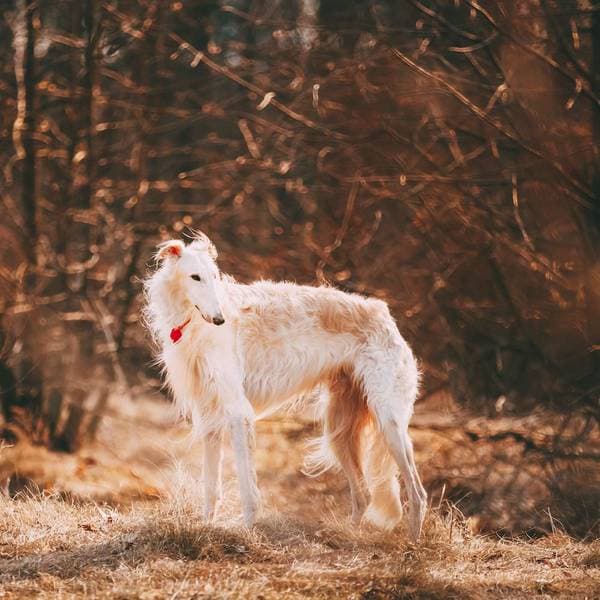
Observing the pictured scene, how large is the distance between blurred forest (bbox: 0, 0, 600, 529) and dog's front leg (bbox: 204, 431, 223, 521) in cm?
406

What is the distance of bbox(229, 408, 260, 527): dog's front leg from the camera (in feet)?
20.3

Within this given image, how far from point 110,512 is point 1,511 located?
0.69 m

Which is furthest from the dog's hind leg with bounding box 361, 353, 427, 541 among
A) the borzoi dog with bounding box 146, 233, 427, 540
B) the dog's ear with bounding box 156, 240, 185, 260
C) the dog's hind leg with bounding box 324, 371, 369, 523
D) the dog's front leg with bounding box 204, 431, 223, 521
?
the dog's ear with bounding box 156, 240, 185, 260

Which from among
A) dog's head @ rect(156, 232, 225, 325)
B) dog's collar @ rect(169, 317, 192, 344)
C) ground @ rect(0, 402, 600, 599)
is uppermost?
dog's head @ rect(156, 232, 225, 325)

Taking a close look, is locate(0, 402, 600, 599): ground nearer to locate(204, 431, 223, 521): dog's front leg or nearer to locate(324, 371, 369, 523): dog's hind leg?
locate(204, 431, 223, 521): dog's front leg

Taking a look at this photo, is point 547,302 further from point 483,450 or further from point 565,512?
point 565,512

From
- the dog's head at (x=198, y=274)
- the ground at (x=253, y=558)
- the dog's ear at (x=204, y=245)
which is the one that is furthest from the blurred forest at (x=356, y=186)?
the dog's head at (x=198, y=274)

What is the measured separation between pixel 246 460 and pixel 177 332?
91 centimetres

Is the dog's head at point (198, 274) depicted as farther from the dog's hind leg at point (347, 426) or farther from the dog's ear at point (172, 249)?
the dog's hind leg at point (347, 426)

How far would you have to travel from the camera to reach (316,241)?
1287 cm

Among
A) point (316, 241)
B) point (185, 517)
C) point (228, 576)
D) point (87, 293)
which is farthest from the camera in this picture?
point (316, 241)

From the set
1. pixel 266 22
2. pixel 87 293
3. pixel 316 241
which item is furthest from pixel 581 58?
pixel 87 293

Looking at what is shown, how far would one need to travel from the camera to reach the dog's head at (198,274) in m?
6.11

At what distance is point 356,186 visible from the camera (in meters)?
11.7
